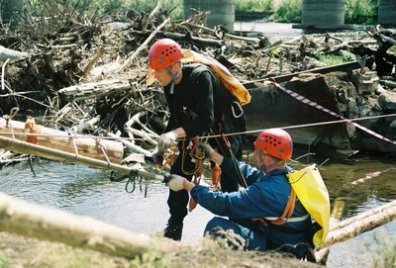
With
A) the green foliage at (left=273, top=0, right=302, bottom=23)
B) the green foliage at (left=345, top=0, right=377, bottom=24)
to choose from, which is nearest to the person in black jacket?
the green foliage at (left=345, top=0, right=377, bottom=24)

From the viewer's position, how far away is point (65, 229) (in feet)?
11.4

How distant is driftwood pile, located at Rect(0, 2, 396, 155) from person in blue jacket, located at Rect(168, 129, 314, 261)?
235 inches

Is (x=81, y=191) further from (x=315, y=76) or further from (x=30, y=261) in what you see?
(x=30, y=261)

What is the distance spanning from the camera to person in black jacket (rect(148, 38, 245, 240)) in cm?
596

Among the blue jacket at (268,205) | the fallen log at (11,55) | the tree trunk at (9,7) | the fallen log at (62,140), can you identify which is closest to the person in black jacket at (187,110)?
the fallen log at (62,140)

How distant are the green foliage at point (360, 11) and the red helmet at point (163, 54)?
47.6m

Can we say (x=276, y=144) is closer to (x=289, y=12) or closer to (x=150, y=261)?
(x=150, y=261)

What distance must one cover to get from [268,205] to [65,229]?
6.40ft

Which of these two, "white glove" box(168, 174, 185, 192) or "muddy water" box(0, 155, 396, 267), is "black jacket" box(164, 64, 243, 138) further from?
"muddy water" box(0, 155, 396, 267)

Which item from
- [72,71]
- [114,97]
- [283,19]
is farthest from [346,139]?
[283,19]

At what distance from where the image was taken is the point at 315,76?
12.6 metres

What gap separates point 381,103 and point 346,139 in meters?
1.24

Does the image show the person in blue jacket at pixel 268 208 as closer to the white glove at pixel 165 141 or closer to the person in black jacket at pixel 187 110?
the white glove at pixel 165 141

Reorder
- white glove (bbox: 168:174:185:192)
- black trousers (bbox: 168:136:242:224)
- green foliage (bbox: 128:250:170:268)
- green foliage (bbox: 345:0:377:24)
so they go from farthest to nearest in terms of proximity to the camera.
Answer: green foliage (bbox: 345:0:377:24) → black trousers (bbox: 168:136:242:224) → white glove (bbox: 168:174:185:192) → green foliage (bbox: 128:250:170:268)
